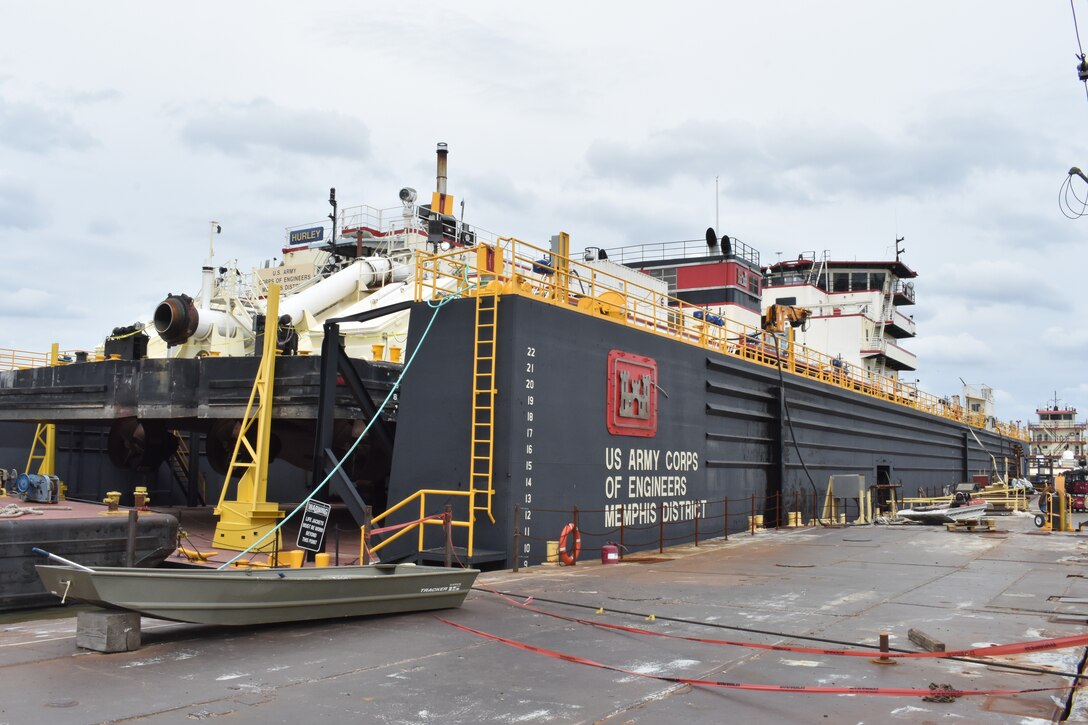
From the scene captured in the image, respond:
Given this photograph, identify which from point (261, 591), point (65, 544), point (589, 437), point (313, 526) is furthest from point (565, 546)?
point (65, 544)

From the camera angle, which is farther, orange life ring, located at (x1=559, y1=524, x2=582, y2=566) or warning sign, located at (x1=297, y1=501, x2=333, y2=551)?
orange life ring, located at (x1=559, y1=524, x2=582, y2=566)

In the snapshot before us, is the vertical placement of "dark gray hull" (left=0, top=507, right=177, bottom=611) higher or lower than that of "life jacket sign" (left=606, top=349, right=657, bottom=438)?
lower

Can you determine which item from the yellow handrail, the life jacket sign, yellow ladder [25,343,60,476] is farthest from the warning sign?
yellow ladder [25,343,60,476]

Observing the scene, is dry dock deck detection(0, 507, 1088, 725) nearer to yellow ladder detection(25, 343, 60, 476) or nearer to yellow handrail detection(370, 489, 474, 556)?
yellow handrail detection(370, 489, 474, 556)

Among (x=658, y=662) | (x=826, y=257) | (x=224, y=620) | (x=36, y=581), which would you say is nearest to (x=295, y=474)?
(x=36, y=581)

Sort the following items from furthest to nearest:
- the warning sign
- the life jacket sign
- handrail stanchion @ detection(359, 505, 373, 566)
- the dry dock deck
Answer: the life jacket sign → the warning sign → handrail stanchion @ detection(359, 505, 373, 566) → the dry dock deck

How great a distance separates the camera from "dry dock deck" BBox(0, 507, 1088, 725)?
575 centimetres

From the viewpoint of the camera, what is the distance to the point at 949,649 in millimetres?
7629

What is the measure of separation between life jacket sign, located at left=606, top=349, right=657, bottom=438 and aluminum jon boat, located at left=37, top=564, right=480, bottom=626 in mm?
6483

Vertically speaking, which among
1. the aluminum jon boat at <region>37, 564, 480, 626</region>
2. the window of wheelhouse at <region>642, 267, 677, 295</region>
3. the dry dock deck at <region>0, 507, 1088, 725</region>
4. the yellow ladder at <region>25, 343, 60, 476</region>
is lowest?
the dry dock deck at <region>0, 507, 1088, 725</region>

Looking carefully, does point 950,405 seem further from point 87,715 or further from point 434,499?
point 87,715

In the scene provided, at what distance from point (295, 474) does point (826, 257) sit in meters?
31.2

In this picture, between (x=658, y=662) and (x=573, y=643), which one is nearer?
(x=658, y=662)

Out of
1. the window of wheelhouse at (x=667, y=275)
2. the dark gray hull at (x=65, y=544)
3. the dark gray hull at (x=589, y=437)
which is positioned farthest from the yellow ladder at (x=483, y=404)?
the window of wheelhouse at (x=667, y=275)
